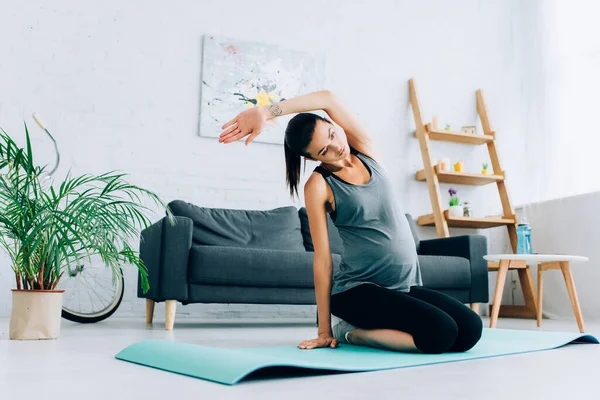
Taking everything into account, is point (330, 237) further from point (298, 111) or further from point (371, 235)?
point (298, 111)

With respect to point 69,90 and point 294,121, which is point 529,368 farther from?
point 69,90

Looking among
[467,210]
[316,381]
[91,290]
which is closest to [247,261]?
[91,290]

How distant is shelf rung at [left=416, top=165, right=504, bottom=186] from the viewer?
4605 mm

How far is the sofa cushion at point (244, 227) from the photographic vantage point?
3.65 metres

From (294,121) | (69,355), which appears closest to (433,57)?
(294,121)

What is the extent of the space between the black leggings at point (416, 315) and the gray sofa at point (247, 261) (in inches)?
50.3

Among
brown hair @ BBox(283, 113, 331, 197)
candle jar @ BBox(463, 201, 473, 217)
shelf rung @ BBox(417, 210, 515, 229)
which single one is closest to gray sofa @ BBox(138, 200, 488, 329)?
shelf rung @ BBox(417, 210, 515, 229)

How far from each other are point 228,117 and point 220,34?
612 millimetres

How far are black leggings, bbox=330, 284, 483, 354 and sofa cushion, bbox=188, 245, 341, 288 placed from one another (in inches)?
49.3

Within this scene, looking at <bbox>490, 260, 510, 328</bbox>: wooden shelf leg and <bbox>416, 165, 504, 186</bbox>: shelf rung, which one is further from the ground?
<bbox>416, 165, 504, 186</bbox>: shelf rung

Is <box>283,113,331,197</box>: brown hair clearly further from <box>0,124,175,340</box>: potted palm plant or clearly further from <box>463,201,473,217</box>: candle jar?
<box>463,201,473,217</box>: candle jar

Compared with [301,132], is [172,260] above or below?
below

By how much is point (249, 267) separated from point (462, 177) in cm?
224

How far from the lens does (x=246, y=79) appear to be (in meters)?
4.37
